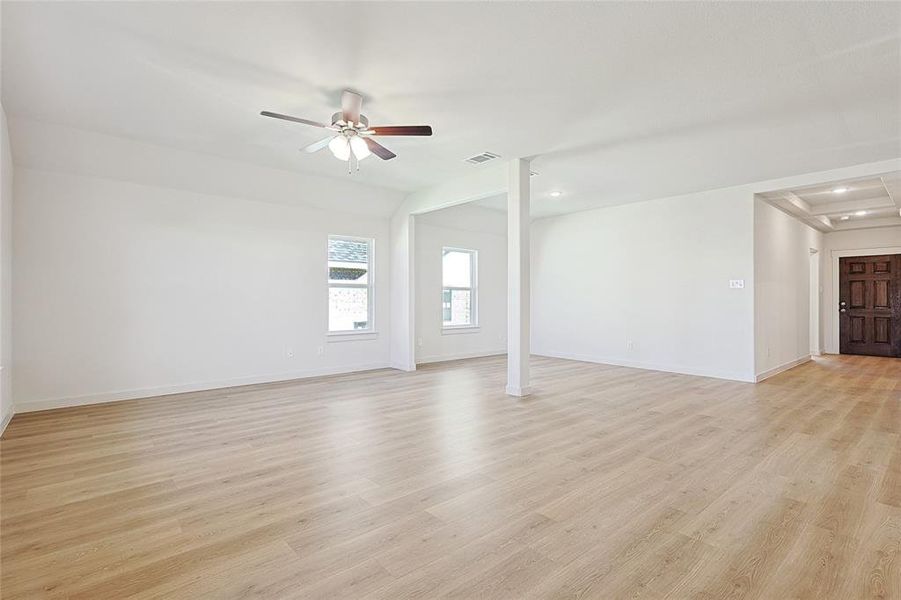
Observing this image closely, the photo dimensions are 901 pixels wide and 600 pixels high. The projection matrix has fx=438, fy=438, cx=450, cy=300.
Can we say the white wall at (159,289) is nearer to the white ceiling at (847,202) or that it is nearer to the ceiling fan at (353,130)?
the ceiling fan at (353,130)

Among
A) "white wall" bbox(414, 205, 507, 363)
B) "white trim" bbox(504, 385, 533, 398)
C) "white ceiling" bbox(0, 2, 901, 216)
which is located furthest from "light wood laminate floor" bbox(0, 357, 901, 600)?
"white wall" bbox(414, 205, 507, 363)

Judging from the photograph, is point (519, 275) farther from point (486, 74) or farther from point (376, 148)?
point (486, 74)

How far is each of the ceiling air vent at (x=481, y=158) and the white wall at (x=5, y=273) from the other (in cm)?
422

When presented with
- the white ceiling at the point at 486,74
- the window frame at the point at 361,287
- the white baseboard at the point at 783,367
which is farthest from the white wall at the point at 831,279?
the window frame at the point at 361,287

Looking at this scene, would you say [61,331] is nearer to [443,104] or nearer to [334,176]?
[334,176]

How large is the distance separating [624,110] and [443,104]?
1.55m

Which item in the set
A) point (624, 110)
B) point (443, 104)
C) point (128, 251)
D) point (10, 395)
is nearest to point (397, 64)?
point (443, 104)

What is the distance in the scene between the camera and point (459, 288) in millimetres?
8414

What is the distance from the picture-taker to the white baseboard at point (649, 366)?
612cm

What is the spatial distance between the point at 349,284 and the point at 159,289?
2563mm

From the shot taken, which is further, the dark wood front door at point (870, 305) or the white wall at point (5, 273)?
the dark wood front door at point (870, 305)

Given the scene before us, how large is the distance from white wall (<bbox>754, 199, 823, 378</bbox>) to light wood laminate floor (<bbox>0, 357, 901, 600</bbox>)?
1.78 meters

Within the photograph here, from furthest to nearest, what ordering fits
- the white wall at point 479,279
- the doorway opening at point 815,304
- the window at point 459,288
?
the doorway opening at point 815,304 → the window at point 459,288 → the white wall at point 479,279

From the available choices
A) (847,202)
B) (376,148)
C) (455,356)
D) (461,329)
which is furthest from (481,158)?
(847,202)
